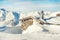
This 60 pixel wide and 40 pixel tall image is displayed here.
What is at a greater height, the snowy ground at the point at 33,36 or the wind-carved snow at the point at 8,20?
the wind-carved snow at the point at 8,20

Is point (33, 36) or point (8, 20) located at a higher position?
point (8, 20)

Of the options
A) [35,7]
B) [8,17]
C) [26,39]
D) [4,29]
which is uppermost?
[35,7]

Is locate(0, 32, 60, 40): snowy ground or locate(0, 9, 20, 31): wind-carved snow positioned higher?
locate(0, 9, 20, 31): wind-carved snow

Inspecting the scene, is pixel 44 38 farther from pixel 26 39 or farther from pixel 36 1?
pixel 36 1

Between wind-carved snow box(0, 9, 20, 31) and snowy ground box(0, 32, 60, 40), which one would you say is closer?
snowy ground box(0, 32, 60, 40)

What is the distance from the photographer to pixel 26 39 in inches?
83.7

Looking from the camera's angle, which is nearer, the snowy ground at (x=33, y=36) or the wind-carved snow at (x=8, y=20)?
the snowy ground at (x=33, y=36)

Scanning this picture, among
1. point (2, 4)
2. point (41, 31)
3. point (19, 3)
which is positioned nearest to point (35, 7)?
point (19, 3)

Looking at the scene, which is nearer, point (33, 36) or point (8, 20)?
point (33, 36)

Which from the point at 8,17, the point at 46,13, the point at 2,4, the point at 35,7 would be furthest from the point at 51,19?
the point at 2,4

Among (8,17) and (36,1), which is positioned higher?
(36,1)

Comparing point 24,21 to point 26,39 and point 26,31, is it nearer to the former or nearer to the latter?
point 26,31

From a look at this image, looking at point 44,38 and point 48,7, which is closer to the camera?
point 44,38

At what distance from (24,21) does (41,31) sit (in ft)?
1.11
